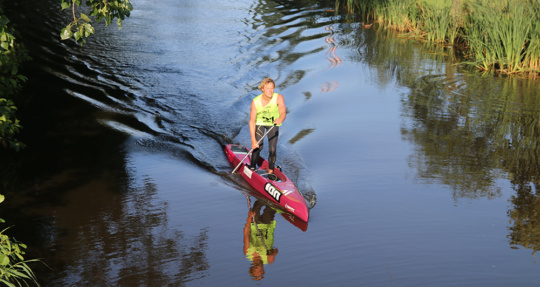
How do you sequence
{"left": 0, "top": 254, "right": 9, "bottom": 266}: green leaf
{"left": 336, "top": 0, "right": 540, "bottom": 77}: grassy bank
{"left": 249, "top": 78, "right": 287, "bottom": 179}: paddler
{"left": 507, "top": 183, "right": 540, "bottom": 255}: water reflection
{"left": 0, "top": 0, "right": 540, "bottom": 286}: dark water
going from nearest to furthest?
{"left": 0, "top": 254, "right": 9, "bottom": 266}: green leaf
{"left": 0, "top": 0, "right": 540, "bottom": 286}: dark water
{"left": 507, "top": 183, "right": 540, "bottom": 255}: water reflection
{"left": 249, "top": 78, "right": 287, "bottom": 179}: paddler
{"left": 336, "top": 0, "right": 540, "bottom": 77}: grassy bank

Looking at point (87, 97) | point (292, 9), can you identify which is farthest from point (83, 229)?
point (292, 9)

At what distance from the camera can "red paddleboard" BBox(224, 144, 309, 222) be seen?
7.70 m

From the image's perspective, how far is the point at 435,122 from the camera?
11602 millimetres

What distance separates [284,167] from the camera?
9.66 meters

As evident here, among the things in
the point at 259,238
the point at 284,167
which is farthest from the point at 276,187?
the point at 284,167

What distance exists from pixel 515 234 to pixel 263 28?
16258 mm

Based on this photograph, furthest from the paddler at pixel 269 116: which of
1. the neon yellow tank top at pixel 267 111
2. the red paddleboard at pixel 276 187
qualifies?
the red paddleboard at pixel 276 187

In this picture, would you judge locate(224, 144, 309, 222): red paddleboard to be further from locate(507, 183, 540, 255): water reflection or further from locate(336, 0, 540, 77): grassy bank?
locate(336, 0, 540, 77): grassy bank

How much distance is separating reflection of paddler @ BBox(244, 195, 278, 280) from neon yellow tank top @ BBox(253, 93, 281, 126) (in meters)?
1.35

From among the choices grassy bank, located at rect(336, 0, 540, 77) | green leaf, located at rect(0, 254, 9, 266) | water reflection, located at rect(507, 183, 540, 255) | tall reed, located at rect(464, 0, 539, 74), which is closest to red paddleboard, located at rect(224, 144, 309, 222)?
water reflection, located at rect(507, 183, 540, 255)

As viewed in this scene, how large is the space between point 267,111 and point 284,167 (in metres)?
1.26

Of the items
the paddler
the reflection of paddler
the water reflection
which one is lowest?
the water reflection

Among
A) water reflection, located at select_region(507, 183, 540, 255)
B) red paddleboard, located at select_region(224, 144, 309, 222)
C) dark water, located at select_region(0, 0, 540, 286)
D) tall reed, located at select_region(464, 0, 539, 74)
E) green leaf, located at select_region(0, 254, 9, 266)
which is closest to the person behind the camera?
green leaf, located at select_region(0, 254, 9, 266)

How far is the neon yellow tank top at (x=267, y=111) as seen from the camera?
28.8ft
